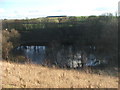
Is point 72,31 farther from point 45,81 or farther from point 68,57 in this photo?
point 45,81

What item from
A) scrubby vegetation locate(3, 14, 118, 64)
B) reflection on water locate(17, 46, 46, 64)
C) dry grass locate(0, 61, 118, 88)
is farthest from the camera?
scrubby vegetation locate(3, 14, 118, 64)

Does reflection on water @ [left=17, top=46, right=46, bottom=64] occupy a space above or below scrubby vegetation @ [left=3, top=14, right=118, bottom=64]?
below

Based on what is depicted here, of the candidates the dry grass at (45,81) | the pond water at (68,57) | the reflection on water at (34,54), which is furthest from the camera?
the reflection on water at (34,54)

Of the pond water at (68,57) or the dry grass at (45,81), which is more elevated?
the dry grass at (45,81)

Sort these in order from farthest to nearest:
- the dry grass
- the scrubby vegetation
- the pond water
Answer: the scrubby vegetation → the pond water → the dry grass

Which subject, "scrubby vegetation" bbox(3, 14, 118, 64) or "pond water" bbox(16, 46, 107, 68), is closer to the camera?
"pond water" bbox(16, 46, 107, 68)

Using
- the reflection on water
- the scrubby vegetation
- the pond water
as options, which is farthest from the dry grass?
the scrubby vegetation

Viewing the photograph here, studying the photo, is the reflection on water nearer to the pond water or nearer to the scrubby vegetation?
the pond water

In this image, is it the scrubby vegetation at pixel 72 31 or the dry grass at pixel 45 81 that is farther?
the scrubby vegetation at pixel 72 31

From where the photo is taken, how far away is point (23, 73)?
4.81 metres

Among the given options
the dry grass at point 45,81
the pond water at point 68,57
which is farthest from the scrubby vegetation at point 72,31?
the dry grass at point 45,81

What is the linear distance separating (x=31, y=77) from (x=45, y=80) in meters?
0.38

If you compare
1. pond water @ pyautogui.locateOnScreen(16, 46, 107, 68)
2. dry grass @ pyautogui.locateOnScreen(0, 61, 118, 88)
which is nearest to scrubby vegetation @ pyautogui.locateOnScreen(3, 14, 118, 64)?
pond water @ pyautogui.locateOnScreen(16, 46, 107, 68)

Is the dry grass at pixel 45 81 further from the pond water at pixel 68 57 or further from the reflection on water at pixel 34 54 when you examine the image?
the reflection on water at pixel 34 54
